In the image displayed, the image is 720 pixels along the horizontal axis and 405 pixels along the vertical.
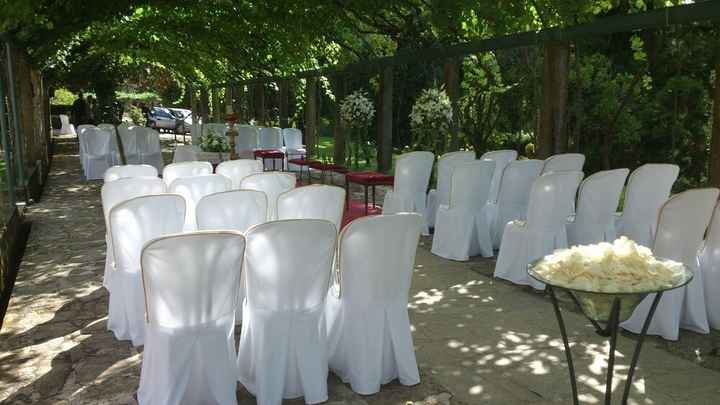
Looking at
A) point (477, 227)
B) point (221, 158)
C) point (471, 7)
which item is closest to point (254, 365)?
point (477, 227)

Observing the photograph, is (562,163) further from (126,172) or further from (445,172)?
(126,172)

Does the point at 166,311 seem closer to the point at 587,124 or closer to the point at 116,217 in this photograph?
the point at 116,217

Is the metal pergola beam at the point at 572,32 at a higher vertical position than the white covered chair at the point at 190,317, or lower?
higher

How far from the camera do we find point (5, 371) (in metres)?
3.99

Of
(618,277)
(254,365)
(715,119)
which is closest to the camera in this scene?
(618,277)

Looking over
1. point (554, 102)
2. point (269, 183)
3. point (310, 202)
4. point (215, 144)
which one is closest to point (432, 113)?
point (554, 102)

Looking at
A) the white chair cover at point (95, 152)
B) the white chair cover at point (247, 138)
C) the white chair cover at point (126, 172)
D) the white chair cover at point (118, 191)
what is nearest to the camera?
the white chair cover at point (118, 191)

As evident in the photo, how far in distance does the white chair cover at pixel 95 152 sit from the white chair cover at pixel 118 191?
904 cm

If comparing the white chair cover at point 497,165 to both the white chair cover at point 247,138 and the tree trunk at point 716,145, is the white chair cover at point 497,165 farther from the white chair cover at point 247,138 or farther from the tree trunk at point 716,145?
the white chair cover at point 247,138

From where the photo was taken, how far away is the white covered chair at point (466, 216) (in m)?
6.62

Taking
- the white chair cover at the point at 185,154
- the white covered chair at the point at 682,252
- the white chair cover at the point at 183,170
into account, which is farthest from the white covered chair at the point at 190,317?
the white chair cover at the point at 185,154

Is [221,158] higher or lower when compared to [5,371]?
higher

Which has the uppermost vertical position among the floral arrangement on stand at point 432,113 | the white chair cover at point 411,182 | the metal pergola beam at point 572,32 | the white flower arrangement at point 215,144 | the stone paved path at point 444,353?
the metal pergola beam at point 572,32

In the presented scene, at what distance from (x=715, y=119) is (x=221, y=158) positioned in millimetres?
7745
